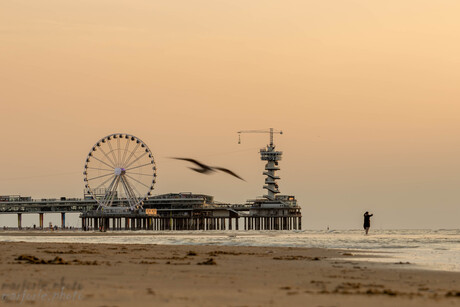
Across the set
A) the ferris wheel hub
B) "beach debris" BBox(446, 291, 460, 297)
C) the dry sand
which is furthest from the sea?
the ferris wheel hub

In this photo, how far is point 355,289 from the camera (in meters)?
16.2

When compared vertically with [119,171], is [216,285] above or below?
below

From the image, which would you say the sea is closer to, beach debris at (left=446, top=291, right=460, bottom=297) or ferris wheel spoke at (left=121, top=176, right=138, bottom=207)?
beach debris at (left=446, top=291, right=460, bottom=297)

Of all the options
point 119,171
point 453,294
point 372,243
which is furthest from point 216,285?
point 119,171

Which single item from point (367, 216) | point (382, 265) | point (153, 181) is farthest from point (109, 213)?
point (382, 265)

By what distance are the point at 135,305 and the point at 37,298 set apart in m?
1.80

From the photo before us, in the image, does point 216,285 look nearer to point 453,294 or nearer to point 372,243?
point 453,294

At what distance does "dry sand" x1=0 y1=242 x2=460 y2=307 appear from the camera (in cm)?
1357

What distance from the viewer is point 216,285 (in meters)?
16.5

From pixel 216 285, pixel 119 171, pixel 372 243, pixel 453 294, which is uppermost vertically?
pixel 119 171

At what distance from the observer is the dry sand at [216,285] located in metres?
13.6

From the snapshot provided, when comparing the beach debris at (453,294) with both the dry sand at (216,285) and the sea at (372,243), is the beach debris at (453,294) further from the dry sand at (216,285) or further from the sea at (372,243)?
the sea at (372,243)

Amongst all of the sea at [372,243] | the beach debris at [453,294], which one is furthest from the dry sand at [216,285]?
the sea at [372,243]

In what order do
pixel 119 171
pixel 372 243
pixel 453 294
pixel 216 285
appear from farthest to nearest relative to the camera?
pixel 119 171 < pixel 372 243 < pixel 216 285 < pixel 453 294
